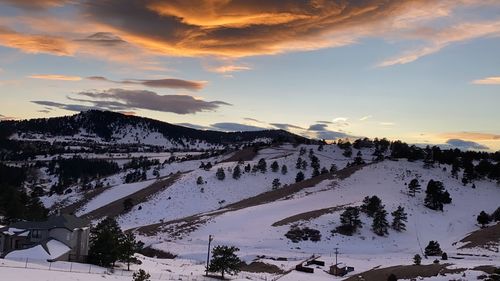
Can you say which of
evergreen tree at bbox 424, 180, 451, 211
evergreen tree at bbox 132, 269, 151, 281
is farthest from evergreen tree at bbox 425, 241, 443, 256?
evergreen tree at bbox 132, 269, 151, 281

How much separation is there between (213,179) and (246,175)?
441 inches

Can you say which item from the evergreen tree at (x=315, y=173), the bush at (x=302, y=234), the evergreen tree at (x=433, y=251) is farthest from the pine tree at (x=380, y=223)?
the evergreen tree at (x=315, y=173)

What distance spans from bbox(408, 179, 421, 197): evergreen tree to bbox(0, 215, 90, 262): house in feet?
266

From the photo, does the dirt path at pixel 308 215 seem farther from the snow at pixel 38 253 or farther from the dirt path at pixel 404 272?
the snow at pixel 38 253

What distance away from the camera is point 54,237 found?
5688cm

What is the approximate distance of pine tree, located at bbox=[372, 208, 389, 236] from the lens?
92438 mm

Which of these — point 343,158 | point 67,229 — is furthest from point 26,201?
point 343,158

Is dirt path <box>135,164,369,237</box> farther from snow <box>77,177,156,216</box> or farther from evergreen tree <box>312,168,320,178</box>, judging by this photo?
snow <box>77,177,156,216</box>

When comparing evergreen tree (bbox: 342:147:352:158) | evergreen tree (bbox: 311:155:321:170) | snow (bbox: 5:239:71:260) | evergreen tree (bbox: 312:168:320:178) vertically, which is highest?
evergreen tree (bbox: 342:147:352:158)

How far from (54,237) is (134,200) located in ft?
272

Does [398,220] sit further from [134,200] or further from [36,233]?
[134,200]

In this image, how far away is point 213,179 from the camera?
500 feet

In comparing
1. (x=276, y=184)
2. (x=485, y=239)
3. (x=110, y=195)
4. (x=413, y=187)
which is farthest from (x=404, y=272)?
(x=110, y=195)

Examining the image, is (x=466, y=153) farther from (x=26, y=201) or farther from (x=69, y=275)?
(x=69, y=275)
